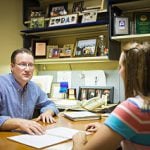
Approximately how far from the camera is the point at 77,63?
3047 mm

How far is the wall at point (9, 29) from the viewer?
304cm

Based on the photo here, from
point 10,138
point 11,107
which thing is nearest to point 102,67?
point 11,107

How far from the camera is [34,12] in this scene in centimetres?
313

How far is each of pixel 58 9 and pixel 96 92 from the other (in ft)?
3.50

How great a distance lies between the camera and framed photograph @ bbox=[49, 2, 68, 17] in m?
2.99

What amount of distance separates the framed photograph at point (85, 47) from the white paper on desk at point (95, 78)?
0.78 ft

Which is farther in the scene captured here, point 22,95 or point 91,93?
point 91,93

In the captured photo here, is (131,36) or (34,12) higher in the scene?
(34,12)

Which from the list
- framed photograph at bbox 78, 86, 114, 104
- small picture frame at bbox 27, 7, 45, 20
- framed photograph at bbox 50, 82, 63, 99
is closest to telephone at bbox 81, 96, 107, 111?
framed photograph at bbox 78, 86, 114, 104

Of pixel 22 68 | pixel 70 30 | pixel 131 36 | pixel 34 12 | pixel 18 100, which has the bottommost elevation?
pixel 18 100

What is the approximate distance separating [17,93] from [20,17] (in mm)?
1543

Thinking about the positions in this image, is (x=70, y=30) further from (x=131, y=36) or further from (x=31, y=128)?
(x=31, y=128)

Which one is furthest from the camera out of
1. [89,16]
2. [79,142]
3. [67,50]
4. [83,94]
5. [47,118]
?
[67,50]

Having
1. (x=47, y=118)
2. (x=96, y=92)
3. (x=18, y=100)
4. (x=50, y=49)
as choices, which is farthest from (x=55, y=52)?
(x=47, y=118)
